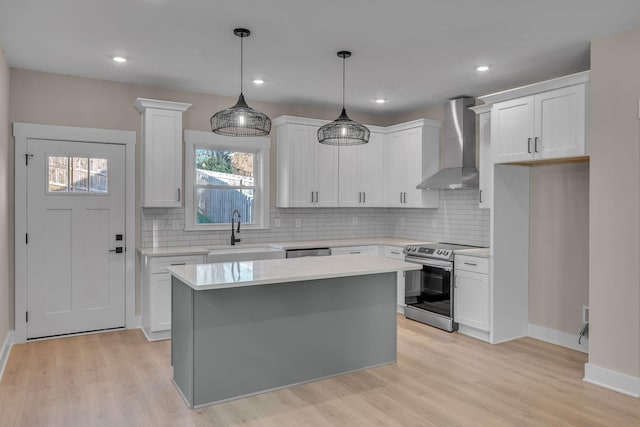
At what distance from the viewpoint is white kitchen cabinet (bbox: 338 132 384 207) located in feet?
19.9

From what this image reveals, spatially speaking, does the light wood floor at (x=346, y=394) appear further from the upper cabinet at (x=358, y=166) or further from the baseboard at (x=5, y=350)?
the upper cabinet at (x=358, y=166)

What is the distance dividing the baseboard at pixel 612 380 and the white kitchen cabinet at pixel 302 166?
3.43 meters

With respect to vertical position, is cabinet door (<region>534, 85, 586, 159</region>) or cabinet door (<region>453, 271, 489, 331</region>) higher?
cabinet door (<region>534, 85, 586, 159</region>)

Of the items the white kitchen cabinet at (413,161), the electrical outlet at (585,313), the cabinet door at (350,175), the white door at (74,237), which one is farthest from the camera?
the cabinet door at (350,175)

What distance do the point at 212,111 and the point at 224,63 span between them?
1267 millimetres

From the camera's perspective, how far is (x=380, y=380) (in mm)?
3576

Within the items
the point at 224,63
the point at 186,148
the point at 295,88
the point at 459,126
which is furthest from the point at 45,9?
the point at 459,126

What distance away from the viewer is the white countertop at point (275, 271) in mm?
2900

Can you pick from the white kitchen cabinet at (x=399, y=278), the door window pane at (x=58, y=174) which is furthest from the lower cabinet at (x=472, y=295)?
the door window pane at (x=58, y=174)

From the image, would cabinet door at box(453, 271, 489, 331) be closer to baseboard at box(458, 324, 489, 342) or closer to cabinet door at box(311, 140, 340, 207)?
baseboard at box(458, 324, 489, 342)

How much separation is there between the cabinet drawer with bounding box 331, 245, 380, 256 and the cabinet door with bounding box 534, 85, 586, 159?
245 centimetres

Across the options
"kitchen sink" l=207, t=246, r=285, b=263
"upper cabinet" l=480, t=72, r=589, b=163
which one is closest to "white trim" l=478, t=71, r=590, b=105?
"upper cabinet" l=480, t=72, r=589, b=163

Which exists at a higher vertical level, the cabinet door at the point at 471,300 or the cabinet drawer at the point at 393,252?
the cabinet drawer at the point at 393,252

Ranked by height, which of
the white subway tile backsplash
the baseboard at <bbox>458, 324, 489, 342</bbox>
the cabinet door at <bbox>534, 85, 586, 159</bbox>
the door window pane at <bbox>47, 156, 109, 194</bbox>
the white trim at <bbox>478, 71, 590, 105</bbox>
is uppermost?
the white trim at <bbox>478, 71, 590, 105</bbox>
